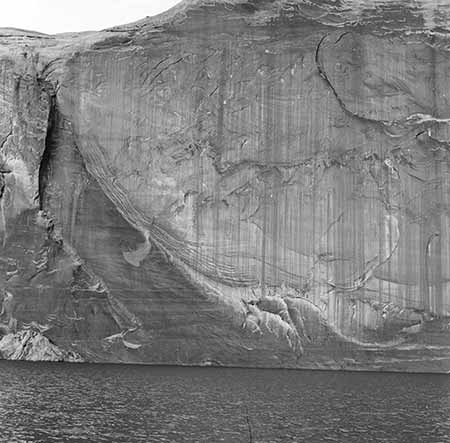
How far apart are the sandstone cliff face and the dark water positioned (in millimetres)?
3625

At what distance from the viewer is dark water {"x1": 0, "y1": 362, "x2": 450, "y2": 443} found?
12.5 meters

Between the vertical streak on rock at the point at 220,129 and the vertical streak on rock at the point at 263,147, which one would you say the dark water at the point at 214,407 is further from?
the vertical streak on rock at the point at 220,129

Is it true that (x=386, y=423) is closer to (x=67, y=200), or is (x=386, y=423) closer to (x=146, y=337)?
(x=146, y=337)

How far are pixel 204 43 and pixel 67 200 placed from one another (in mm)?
7632

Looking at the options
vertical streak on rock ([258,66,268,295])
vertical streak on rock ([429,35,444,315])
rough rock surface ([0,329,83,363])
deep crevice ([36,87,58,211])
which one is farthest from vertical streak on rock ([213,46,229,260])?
vertical streak on rock ([429,35,444,315])

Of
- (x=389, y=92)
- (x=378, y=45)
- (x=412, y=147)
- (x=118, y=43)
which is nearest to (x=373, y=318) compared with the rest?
(x=412, y=147)

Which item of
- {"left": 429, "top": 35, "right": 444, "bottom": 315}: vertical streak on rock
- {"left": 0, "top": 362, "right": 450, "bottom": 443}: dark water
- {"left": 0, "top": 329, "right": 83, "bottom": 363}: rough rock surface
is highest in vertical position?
{"left": 429, "top": 35, "right": 444, "bottom": 315}: vertical streak on rock

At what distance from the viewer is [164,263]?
25719 mm

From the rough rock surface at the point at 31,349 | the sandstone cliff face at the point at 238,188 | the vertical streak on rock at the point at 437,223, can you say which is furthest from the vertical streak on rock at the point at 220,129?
the vertical streak on rock at the point at 437,223

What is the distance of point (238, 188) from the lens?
26.3m

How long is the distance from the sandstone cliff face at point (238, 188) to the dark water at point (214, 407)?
3.62 meters

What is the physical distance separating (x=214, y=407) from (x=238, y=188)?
487 inches

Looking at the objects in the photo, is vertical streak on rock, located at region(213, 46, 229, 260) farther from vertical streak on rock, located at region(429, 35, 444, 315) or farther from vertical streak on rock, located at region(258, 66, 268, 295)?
vertical streak on rock, located at region(429, 35, 444, 315)

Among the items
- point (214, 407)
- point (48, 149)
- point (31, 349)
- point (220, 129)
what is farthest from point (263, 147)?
point (214, 407)
